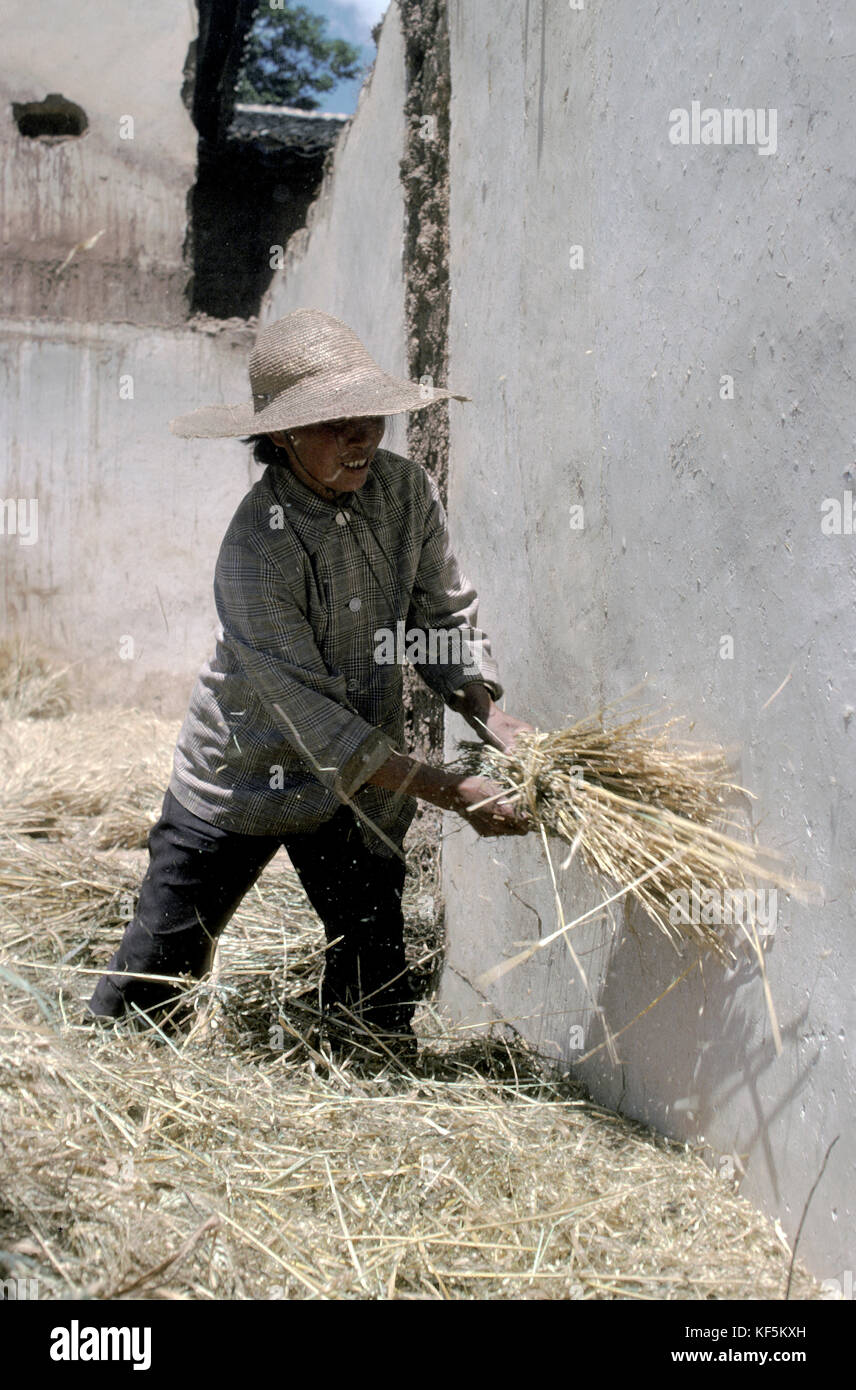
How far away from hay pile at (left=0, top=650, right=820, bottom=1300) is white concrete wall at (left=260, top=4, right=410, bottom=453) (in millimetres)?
2252

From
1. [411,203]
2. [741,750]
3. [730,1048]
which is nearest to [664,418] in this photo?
[741,750]

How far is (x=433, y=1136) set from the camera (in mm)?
2492

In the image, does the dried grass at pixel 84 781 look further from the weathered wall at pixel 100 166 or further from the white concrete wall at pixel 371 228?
the weathered wall at pixel 100 166

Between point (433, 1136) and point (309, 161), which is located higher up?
point (309, 161)

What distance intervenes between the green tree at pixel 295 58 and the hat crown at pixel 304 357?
24.5 metres

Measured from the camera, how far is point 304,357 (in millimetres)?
2668

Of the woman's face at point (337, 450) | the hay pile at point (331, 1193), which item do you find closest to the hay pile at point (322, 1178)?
the hay pile at point (331, 1193)

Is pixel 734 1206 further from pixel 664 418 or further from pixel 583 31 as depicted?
pixel 583 31

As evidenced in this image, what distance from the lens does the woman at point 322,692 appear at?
103 inches

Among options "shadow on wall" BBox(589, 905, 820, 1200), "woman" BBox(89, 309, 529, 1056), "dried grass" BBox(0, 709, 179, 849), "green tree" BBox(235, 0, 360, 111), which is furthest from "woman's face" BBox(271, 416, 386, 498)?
"green tree" BBox(235, 0, 360, 111)

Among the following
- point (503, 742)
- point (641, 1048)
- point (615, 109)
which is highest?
point (615, 109)

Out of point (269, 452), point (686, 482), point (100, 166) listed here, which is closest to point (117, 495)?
point (100, 166)

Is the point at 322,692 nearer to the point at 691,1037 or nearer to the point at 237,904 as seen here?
the point at 237,904

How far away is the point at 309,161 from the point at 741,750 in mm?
6830
